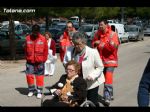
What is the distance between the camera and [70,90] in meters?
6.00

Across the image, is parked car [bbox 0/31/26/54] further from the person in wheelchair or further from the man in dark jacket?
the person in wheelchair

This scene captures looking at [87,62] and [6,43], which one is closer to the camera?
[87,62]

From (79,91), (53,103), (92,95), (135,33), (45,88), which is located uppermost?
(79,91)

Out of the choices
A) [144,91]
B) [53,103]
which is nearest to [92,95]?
[53,103]

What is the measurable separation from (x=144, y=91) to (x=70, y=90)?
2254 mm

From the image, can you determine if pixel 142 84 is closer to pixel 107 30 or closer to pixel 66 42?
pixel 107 30

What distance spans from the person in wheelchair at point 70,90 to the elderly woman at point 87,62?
29 cm

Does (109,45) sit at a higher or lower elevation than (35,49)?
higher

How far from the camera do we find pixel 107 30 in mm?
8672

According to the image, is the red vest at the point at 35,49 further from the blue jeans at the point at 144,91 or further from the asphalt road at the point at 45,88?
the blue jeans at the point at 144,91

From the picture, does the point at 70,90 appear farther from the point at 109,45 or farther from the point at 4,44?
the point at 4,44

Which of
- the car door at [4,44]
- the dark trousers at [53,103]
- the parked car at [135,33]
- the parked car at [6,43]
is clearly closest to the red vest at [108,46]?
the dark trousers at [53,103]
